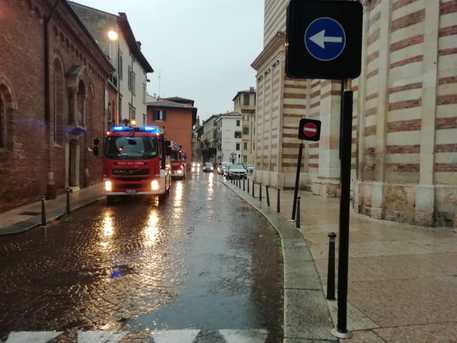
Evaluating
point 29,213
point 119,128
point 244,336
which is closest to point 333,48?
point 244,336

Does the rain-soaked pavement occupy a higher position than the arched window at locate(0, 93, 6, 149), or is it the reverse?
the arched window at locate(0, 93, 6, 149)

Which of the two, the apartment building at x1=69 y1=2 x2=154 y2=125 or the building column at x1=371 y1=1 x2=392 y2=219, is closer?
the building column at x1=371 y1=1 x2=392 y2=219

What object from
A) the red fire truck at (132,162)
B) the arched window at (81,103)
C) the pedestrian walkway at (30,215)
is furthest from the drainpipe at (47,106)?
the arched window at (81,103)

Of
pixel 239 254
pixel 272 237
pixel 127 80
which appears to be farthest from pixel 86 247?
pixel 127 80

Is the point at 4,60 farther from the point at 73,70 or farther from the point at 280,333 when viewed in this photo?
the point at 280,333

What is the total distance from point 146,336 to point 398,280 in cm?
378

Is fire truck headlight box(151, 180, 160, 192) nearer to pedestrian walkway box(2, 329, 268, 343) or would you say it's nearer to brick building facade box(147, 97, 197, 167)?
pedestrian walkway box(2, 329, 268, 343)

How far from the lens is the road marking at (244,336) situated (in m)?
4.05

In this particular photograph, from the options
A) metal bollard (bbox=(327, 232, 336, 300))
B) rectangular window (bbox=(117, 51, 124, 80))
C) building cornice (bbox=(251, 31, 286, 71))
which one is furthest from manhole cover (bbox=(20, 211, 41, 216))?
rectangular window (bbox=(117, 51, 124, 80))

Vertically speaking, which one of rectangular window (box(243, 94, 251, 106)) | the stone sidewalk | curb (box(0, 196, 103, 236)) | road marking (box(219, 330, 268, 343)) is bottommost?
curb (box(0, 196, 103, 236))

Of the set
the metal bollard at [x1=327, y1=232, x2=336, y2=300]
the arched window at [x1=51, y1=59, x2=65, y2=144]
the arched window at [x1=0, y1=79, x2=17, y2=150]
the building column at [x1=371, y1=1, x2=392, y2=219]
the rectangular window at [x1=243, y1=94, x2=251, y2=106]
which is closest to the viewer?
the metal bollard at [x1=327, y1=232, x2=336, y2=300]

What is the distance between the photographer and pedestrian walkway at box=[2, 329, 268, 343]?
404 cm

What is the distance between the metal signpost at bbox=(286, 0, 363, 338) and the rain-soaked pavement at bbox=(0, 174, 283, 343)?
171cm

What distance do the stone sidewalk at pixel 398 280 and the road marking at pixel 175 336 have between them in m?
1.61
